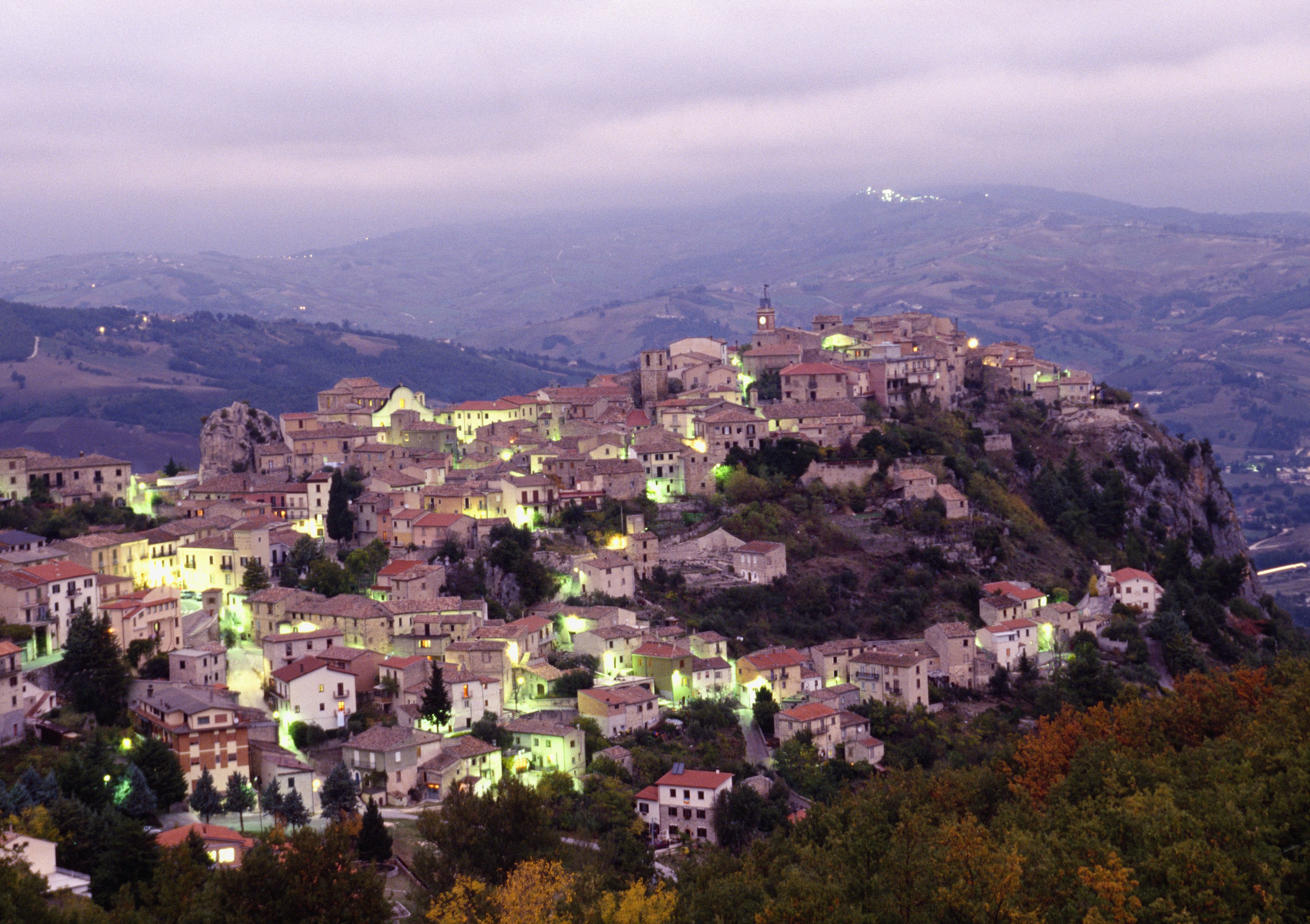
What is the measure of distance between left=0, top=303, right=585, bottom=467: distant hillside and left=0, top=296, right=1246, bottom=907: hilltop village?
58.4 metres

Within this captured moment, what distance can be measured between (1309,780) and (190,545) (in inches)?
1261

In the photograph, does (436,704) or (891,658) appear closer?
(436,704)

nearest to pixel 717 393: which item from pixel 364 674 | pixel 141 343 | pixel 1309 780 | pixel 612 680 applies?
pixel 612 680

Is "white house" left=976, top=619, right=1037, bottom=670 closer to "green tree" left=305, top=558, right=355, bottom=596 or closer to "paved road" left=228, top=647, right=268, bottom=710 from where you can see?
"green tree" left=305, top=558, right=355, bottom=596

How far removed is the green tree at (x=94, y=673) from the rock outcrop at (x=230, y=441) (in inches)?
695

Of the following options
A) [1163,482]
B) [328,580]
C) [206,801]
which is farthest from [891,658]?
[1163,482]

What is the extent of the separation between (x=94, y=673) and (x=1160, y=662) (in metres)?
32.1

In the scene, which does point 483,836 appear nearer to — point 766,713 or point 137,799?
point 137,799

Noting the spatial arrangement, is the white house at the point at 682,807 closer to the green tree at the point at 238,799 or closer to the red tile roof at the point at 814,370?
→ the green tree at the point at 238,799

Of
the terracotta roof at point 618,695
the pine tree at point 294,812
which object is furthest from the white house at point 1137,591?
the pine tree at point 294,812

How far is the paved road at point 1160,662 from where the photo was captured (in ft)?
150

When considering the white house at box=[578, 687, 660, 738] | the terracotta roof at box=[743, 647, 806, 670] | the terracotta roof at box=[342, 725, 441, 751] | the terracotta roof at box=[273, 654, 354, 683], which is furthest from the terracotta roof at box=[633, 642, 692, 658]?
the terracotta roof at box=[273, 654, 354, 683]

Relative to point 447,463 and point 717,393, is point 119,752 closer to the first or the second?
point 447,463

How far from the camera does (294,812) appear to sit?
31156 mm
